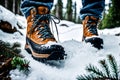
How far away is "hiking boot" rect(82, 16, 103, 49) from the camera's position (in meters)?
2.73

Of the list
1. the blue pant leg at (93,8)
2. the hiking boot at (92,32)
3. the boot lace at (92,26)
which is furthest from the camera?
the blue pant leg at (93,8)

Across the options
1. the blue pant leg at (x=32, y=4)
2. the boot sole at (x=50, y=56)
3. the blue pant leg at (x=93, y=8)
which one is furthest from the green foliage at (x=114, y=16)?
the boot sole at (x=50, y=56)

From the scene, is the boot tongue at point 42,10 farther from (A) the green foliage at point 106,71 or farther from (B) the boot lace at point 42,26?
(A) the green foliage at point 106,71

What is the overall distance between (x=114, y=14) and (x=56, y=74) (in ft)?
33.6

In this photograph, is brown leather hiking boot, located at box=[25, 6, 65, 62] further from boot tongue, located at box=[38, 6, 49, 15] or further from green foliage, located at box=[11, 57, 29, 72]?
green foliage, located at box=[11, 57, 29, 72]

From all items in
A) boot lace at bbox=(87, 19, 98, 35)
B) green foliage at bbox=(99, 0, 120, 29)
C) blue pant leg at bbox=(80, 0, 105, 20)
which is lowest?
green foliage at bbox=(99, 0, 120, 29)

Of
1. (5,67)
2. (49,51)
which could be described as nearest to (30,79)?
(5,67)

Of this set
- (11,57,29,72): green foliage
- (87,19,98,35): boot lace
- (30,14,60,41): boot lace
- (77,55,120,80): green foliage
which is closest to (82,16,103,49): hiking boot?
(87,19,98,35): boot lace

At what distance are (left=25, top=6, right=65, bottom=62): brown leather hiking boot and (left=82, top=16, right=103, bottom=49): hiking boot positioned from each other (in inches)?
21.7

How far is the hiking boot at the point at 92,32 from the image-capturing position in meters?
2.73

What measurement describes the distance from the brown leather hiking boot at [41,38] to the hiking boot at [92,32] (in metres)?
0.55

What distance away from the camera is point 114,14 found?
11836mm

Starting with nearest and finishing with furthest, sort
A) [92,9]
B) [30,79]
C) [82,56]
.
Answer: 1. [30,79]
2. [82,56]
3. [92,9]

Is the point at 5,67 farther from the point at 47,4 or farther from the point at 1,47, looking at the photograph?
the point at 47,4
